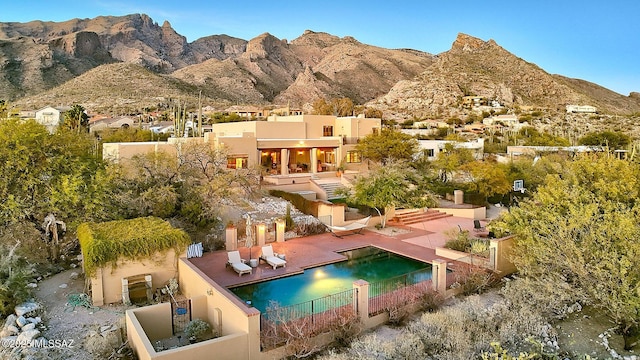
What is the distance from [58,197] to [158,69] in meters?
116

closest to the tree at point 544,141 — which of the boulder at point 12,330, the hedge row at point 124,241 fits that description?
the hedge row at point 124,241

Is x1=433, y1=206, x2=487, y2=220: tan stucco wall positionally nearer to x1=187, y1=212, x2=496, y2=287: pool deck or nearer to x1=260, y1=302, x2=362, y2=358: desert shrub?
x1=187, y1=212, x2=496, y2=287: pool deck

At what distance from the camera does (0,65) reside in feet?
239

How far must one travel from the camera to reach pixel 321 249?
16531 mm

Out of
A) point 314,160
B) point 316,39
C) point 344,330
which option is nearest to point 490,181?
point 314,160

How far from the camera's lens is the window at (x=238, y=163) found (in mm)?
25844

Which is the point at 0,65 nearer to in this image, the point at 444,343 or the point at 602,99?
the point at 444,343

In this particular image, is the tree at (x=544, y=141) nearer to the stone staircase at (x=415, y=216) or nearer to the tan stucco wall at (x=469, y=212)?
the tan stucco wall at (x=469, y=212)

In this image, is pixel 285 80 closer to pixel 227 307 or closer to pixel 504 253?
pixel 504 253

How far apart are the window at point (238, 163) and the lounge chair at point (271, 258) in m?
11.9

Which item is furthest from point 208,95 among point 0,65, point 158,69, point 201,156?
point 201,156

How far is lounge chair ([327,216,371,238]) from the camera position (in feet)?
59.3

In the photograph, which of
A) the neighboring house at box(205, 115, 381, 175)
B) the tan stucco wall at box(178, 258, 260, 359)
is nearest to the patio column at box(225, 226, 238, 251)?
the tan stucco wall at box(178, 258, 260, 359)

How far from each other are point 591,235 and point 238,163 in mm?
20027
